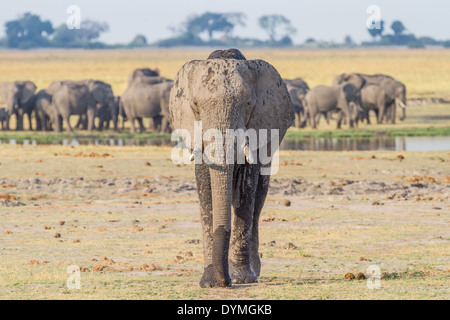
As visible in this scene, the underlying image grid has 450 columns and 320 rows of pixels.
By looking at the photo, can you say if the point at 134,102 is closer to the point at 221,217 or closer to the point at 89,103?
the point at 89,103

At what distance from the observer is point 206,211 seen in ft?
30.0

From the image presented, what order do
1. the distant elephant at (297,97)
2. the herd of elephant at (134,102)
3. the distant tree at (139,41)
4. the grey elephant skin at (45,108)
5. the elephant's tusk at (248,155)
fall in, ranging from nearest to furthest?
the elephant's tusk at (248,155) → the herd of elephant at (134,102) → the grey elephant skin at (45,108) → the distant elephant at (297,97) → the distant tree at (139,41)

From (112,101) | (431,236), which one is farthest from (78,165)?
(112,101)

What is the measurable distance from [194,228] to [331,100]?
27022 mm

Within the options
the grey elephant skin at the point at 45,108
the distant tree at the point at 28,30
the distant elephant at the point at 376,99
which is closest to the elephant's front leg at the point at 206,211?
the grey elephant skin at the point at 45,108

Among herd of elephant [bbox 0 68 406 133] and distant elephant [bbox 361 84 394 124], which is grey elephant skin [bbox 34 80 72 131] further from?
distant elephant [bbox 361 84 394 124]

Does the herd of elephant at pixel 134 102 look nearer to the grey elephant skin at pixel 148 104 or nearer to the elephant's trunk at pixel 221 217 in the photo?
the grey elephant skin at pixel 148 104

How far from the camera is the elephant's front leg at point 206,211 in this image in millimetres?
8844

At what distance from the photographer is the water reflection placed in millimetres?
28094

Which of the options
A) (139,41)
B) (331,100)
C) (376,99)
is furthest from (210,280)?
(139,41)

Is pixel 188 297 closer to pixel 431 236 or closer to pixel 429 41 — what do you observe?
pixel 431 236

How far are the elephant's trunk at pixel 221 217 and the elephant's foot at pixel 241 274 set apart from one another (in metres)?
0.45

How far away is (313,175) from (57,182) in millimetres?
5231
